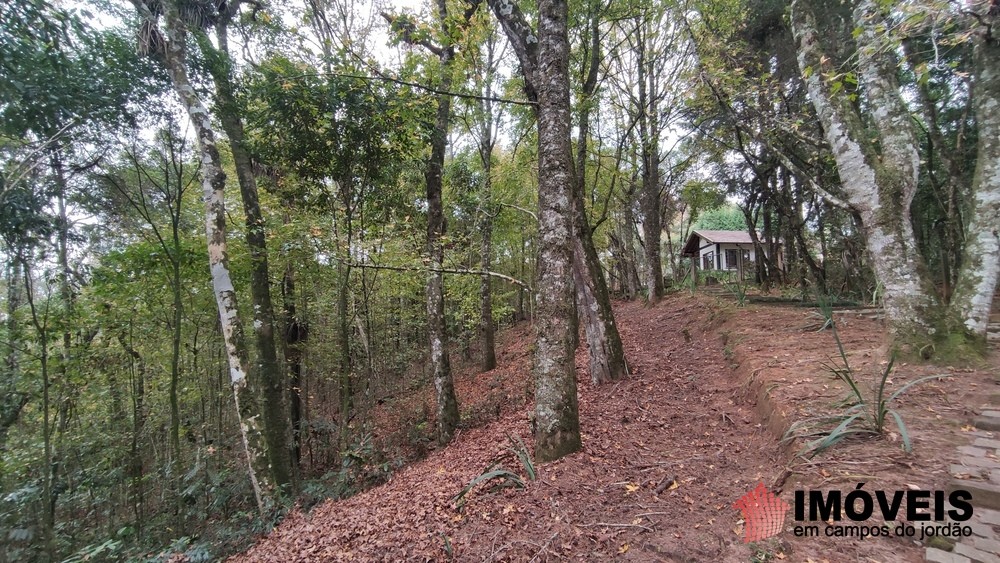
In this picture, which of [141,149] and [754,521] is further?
[141,149]

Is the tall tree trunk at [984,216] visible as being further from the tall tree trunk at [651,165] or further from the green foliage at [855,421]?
the tall tree trunk at [651,165]

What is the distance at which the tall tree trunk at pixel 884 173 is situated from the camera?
4.14 meters

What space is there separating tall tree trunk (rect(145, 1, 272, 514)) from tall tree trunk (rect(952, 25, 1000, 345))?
9.27 metres

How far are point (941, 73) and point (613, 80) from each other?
7996mm

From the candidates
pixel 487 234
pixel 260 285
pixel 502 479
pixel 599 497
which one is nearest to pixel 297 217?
pixel 260 285

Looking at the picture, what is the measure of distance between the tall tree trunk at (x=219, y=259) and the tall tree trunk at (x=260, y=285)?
51 cm

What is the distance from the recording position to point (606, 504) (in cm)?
318

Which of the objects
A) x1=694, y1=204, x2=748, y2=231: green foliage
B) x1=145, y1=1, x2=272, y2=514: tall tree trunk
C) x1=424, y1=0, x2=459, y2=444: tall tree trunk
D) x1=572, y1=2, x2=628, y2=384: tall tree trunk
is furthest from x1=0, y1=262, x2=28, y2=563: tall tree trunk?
x1=694, y1=204, x2=748, y2=231: green foliage

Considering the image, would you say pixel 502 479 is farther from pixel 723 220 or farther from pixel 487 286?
pixel 723 220

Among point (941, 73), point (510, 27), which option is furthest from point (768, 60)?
point (510, 27)

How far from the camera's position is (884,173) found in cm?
437

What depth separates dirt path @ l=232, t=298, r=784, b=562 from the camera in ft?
8.98

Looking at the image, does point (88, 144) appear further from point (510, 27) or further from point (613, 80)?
point (613, 80)

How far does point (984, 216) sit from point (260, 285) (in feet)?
33.5
